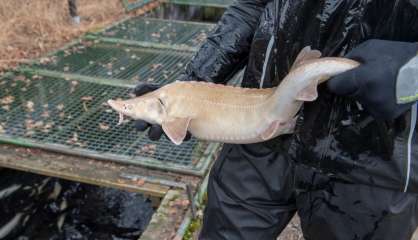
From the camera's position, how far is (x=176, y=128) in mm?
1857

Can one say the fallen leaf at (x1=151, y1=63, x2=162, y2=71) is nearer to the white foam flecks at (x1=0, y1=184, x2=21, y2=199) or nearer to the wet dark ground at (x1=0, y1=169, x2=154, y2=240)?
the wet dark ground at (x1=0, y1=169, x2=154, y2=240)

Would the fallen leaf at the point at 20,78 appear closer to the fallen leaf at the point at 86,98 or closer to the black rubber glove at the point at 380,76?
the fallen leaf at the point at 86,98

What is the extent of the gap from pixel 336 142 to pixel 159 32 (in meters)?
5.68

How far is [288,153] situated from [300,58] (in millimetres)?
376

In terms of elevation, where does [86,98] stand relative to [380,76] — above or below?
below

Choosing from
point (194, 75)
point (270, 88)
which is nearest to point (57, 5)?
point (194, 75)

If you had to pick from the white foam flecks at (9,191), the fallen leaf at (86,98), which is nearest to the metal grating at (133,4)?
the fallen leaf at (86,98)

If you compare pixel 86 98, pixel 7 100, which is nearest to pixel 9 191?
pixel 7 100

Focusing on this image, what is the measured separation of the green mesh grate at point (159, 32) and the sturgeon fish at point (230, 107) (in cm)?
458

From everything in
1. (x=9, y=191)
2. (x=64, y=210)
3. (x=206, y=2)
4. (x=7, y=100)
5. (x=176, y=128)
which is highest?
(x=176, y=128)

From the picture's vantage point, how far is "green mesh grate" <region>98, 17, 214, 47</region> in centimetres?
667

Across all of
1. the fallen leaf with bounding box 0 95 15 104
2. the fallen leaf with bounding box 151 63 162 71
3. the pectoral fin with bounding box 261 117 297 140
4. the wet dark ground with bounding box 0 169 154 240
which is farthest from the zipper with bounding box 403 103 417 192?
the fallen leaf with bounding box 151 63 162 71

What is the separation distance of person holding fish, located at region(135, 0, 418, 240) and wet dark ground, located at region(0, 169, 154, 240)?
266 centimetres

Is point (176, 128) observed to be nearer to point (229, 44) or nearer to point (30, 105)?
point (229, 44)
